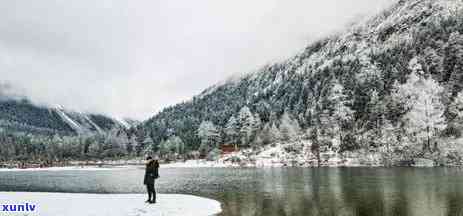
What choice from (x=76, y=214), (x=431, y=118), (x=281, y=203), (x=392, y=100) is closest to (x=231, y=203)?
(x=281, y=203)

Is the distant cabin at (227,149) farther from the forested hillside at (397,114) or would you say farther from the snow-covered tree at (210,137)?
the snow-covered tree at (210,137)

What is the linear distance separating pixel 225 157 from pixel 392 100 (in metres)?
61.2

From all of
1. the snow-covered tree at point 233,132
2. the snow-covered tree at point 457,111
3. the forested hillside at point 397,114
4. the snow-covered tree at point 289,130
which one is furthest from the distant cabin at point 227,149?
the snow-covered tree at point 457,111

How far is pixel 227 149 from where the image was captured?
176m

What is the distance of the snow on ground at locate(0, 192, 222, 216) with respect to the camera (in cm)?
2853

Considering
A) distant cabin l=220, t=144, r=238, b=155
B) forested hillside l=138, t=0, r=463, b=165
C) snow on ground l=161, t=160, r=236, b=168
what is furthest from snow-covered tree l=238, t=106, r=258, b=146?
snow on ground l=161, t=160, r=236, b=168

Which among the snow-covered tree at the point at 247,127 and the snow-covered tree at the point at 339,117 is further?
the snow-covered tree at the point at 247,127

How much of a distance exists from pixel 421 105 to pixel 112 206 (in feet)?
430

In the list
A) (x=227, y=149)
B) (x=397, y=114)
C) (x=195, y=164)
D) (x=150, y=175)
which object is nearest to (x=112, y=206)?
(x=150, y=175)

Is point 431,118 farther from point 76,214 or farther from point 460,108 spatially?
point 76,214

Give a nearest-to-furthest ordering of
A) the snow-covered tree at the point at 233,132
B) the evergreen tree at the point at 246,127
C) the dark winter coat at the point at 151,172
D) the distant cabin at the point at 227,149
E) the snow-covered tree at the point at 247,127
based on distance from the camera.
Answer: the dark winter coat at the point at 151,172 < the distant cabin at the point at 227,149 < the evergreen tree at the point at 246,127 < the snow-covered tree at the point at 247,127 < the snow-covered tree at the point at 233,132

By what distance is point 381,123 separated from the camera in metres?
151

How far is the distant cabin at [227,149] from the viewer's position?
170375 mm

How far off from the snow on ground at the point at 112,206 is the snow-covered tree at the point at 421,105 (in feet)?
320
